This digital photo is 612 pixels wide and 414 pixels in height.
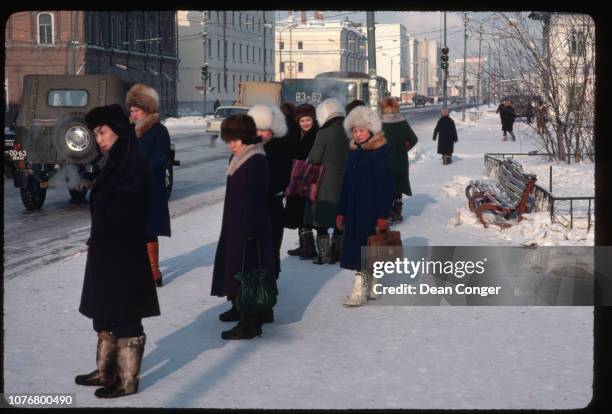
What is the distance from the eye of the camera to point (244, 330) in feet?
24.0

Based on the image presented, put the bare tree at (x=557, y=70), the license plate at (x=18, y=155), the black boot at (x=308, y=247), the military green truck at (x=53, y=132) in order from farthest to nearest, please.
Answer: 1. the bare tree at (x=557, y=70)
2. the license plate at (x=18, y=155)
3. the military green truck at (x=53, y=132)
4. the black boot at (x=308, y=247)

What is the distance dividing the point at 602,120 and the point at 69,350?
4.50 m

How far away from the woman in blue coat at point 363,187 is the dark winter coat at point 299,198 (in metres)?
2.31

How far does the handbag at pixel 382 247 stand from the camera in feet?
26.9

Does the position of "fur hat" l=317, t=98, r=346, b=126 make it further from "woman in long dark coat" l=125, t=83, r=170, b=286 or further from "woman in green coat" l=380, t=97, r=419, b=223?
"woman in green coat" l=380, t=97, r=419, b=223

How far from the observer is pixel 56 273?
10.2 meters

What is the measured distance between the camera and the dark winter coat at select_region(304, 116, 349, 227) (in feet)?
32.6

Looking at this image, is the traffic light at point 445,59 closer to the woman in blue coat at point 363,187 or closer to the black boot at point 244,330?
the woman in blue coat at point 363,187

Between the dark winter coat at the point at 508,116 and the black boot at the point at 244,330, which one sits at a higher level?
the dark winter coat at the point at 508,116

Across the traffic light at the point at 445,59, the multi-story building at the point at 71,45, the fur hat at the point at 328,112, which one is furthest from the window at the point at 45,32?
the fur hat at the point at 328,112

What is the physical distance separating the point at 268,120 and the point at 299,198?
279cm

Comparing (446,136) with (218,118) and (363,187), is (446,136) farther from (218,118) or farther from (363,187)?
(363,187)

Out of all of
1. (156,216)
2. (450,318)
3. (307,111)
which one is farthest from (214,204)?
(450,318)

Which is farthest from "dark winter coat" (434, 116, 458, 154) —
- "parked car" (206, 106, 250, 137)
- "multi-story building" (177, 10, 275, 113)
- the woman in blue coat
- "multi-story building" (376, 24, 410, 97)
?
"multi-story building" (376, 24, 410, 97)
